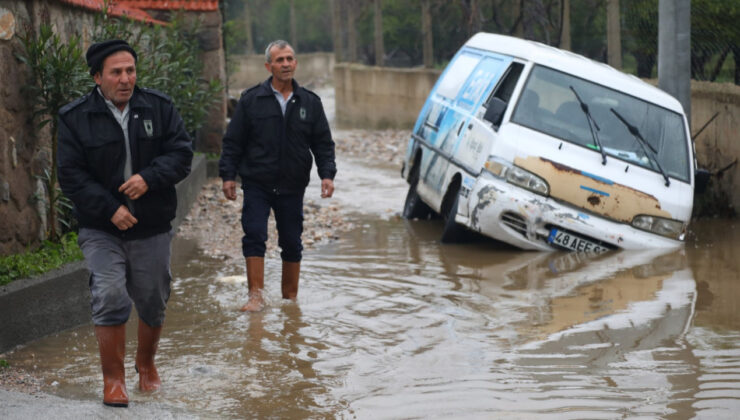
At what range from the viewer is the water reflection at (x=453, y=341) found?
533 centimetres

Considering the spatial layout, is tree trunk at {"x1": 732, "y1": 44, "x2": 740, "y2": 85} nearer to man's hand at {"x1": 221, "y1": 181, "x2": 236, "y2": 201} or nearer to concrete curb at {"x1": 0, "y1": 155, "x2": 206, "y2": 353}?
man's hand at {"x1": 221, "y1": 181, "x2": 236, "y2": 201}

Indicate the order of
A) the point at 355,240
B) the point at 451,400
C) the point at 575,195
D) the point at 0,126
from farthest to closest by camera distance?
the point at 355,240, the point at 575,195, the point at 0,126, the point at 451,400

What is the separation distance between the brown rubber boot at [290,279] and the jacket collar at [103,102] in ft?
8.98

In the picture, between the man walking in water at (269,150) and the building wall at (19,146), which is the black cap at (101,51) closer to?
the building wall at (19,146)

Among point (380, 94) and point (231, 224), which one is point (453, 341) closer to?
point (231, 224)

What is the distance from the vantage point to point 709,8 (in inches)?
518

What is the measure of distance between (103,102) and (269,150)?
2408mm

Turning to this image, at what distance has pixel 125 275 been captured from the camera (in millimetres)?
5207

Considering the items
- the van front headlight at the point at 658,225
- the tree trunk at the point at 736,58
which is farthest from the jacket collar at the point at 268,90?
the tree trunk at the point at 736,58

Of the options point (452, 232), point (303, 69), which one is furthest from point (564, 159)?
point (303, 69)

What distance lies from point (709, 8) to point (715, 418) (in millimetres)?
9213

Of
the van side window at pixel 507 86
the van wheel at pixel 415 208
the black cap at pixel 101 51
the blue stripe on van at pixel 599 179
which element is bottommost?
the van wheel at pixel 415 208

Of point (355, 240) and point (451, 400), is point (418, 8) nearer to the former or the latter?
point (355, 240)

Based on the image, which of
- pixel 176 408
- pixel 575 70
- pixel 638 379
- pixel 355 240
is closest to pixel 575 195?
pixel 575 70
